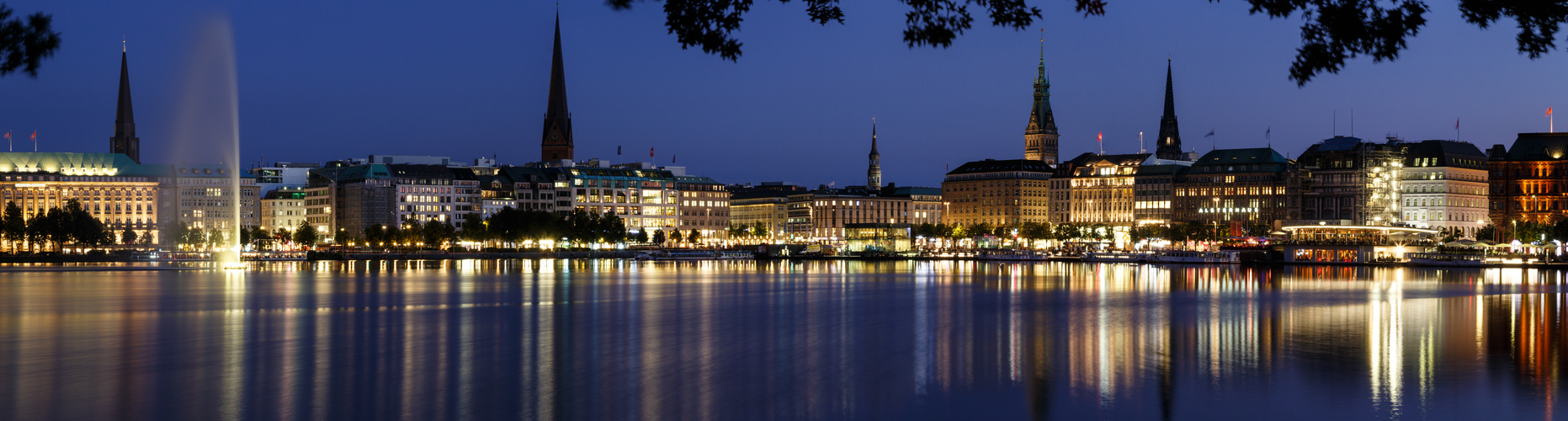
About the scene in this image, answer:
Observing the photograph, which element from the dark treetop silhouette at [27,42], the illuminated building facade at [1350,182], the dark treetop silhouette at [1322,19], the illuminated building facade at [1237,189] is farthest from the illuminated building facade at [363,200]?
the dark treetop silhouette at [1322,19]

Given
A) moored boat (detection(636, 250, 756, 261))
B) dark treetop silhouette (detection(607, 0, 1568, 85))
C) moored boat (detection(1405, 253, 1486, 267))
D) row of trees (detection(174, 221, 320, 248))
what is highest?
dark treetop silhouette (detection(607, 0, 1568, 85))

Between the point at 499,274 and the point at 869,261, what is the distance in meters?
65.7

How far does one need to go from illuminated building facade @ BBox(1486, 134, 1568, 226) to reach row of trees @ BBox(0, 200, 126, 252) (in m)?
160

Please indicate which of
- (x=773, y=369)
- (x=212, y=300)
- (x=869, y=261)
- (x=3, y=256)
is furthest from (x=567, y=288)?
(x=3, y=256)

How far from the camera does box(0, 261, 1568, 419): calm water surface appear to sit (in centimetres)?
2850

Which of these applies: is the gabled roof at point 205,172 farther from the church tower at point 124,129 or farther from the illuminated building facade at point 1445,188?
the illuminated building facade at point 1445,188

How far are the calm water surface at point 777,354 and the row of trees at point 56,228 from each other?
8020cm

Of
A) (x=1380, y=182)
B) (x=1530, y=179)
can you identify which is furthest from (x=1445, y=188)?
(x=1530, y=179)

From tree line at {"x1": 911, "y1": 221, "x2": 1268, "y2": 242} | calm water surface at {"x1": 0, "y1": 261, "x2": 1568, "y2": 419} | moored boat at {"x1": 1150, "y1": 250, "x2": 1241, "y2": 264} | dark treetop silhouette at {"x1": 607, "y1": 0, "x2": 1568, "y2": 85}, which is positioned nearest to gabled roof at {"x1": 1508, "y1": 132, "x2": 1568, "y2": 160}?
tree line at {"x1": 911, "y1": 221, "x2": 1268, "y2": 242}

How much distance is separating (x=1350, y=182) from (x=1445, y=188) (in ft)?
38.2

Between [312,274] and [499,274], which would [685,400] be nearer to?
[499,274]

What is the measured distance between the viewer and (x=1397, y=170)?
158375 millimetres

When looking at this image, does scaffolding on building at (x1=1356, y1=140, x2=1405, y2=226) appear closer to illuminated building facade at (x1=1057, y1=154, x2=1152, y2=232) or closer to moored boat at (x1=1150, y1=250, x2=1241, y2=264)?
moored boat at (x1=1150, y1=250, x2=1241, y2=264)

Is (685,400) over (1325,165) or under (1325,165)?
under
